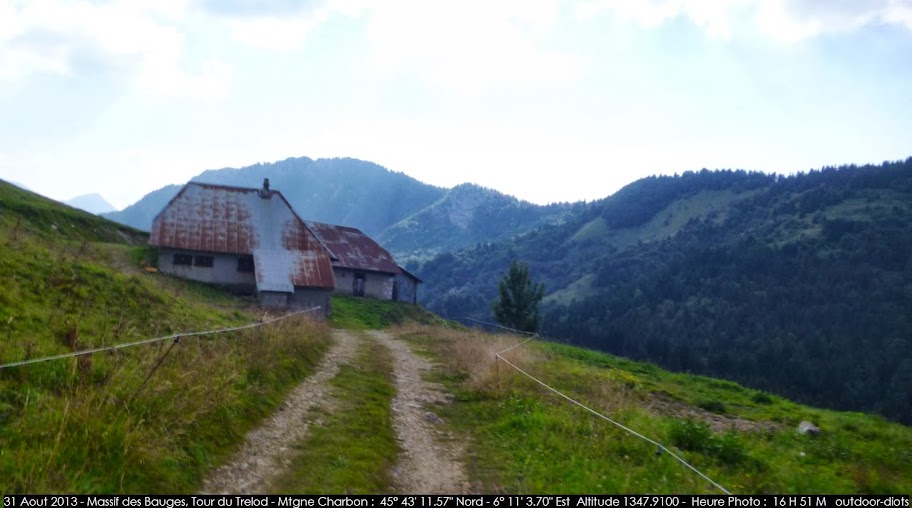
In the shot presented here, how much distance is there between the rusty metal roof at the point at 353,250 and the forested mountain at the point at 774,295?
53523mm

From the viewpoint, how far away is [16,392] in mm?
7434

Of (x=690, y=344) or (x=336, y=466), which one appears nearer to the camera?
(x=336, y=466)

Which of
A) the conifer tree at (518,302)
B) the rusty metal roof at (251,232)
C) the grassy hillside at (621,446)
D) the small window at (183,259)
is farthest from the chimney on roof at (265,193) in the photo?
the grassy hillside at (621,446)

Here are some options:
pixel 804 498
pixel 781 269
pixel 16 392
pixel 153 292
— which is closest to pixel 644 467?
pixel 804 498

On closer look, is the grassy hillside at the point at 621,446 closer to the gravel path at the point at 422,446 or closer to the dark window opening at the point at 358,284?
the gravel path at the point at 422,446

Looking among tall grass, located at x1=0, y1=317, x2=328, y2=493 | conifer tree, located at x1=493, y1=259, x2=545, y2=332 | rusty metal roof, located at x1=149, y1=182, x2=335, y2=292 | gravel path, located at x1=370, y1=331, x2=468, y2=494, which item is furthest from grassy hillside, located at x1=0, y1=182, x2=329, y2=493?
conifer tree, located at x1=493, y1=259, x2=545, y2=332

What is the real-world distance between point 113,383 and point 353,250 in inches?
2024

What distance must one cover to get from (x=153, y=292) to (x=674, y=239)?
192426 mm

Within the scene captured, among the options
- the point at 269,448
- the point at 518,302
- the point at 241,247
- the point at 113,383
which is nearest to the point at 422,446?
the point at 269,448

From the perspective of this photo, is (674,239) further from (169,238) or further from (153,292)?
(153,292)

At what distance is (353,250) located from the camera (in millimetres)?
58969

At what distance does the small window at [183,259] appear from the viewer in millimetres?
38688

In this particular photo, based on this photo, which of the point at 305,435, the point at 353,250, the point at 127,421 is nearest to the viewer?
the point at 127,421

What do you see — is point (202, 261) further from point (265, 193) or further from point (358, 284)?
point (358, 284)
